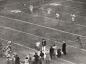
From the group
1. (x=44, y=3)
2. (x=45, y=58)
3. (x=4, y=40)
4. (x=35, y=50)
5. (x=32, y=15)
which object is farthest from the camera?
(x=44, y=3)

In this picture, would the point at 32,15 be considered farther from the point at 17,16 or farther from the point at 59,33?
the point at 59,33

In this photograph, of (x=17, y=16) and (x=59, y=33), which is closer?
(x=59, y=33)

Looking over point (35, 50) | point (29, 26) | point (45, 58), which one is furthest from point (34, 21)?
point (45, 58)

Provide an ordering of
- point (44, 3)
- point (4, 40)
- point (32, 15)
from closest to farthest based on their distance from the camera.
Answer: point (4, 40) → point (32, 15) → point (44, 3)

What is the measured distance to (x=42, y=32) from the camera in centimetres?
3291

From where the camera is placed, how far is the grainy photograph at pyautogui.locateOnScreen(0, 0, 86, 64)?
25.8 meters

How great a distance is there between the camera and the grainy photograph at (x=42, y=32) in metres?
25.8

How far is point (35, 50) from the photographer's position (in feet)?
91.6

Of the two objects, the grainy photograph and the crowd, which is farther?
the grainy photograph

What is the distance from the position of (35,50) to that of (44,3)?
18.2m

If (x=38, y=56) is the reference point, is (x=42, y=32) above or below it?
below

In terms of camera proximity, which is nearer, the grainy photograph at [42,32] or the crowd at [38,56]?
the crowd at [38,56]

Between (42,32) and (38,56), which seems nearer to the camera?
(38,56)

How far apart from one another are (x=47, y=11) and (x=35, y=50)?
13.9 meters
